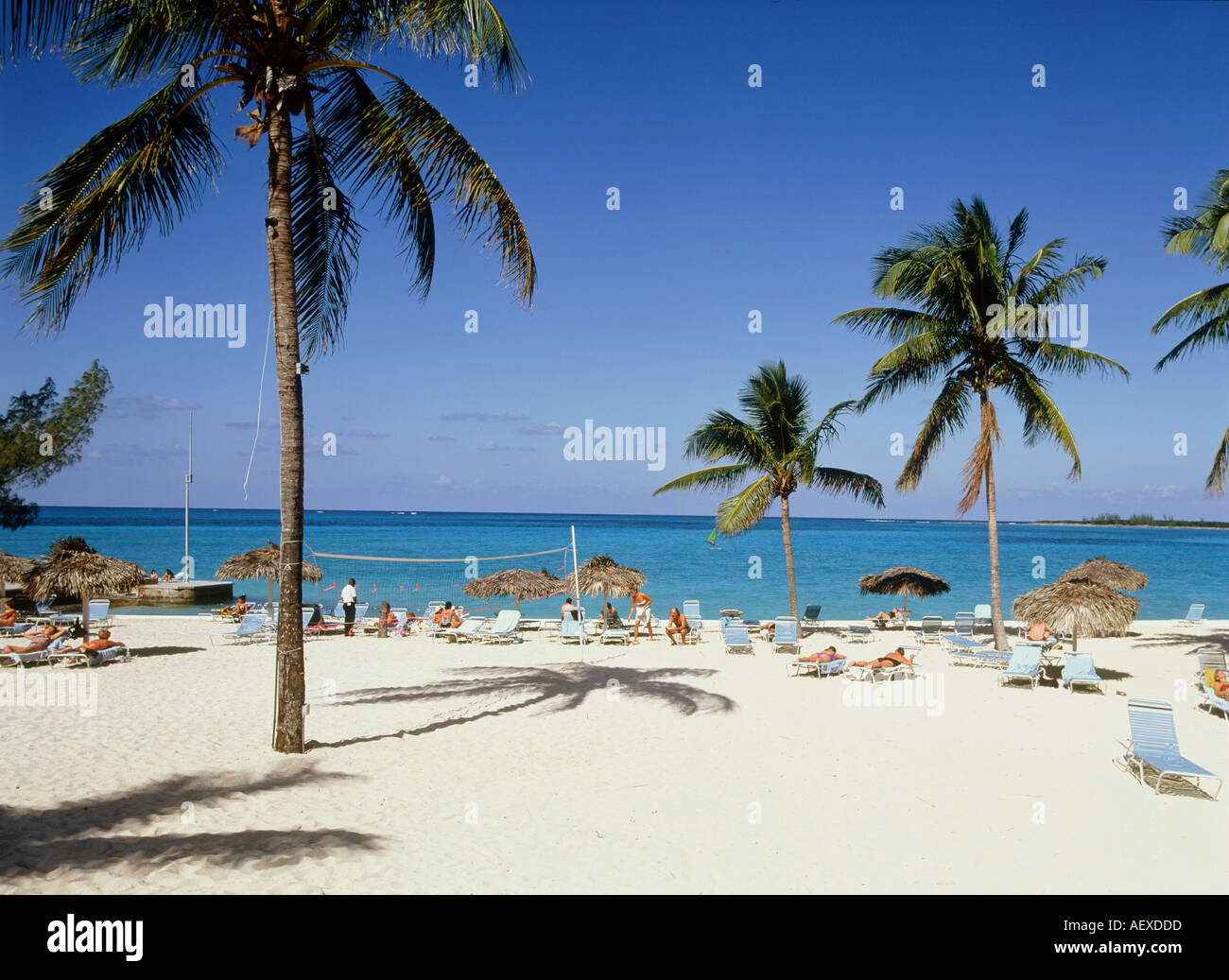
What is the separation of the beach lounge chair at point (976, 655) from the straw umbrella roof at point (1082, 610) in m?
1.24

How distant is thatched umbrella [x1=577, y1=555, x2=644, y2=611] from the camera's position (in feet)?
67.1

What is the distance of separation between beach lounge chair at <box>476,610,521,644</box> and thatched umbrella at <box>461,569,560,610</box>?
5.47ft

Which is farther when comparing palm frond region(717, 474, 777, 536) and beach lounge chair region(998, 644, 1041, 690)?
palm frond region(717, 474, 777, 536)

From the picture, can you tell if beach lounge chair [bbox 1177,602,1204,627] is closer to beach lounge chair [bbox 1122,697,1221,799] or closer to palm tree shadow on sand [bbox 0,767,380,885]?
beach lounge chair [bbox 1122,697,1221,799]

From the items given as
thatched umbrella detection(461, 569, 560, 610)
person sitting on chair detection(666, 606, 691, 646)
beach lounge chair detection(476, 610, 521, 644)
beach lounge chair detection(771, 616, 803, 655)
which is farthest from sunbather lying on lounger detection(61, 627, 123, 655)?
beach lounge chair detection(771, 616, 803, 655)

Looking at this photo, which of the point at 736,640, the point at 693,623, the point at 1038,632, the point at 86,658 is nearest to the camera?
the point at 86,658

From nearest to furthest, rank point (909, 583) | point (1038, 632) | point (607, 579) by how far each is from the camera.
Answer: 1. point (1038, 632)
2. point (909, 583)
3. point (607, 579)

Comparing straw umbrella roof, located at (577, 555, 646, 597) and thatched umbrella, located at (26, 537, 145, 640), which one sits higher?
thatched umbrella, located at (26, 537, 145, 640)

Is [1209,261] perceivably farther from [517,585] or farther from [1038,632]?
[517,585]

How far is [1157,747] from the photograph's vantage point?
7664 millimetres

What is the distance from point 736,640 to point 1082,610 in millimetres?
6649

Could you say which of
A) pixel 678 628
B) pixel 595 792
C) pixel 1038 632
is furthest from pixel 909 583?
pixel 595 792

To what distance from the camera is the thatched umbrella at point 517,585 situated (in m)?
20.4

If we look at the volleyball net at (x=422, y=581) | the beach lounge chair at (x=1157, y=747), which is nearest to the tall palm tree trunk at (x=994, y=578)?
the beach lounge chair at (x=1157, y=747)
